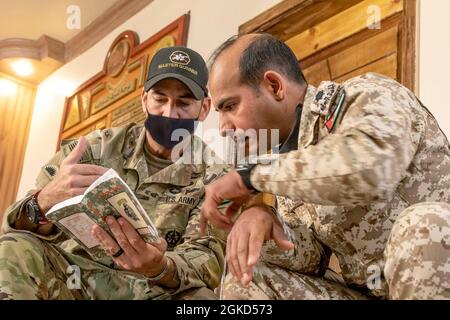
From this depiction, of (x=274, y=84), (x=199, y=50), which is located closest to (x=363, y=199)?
(x=274, y=84)

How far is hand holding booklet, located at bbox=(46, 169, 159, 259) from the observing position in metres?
1.18

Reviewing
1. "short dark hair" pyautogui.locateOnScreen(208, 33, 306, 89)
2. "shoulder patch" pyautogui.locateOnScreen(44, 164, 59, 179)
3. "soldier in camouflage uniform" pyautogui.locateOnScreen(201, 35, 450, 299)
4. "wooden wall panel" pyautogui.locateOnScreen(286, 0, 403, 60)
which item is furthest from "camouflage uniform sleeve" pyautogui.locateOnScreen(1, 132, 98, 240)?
"wooden wall panel" pyautogui.locateOnScreen(286, 0, 403, 60)

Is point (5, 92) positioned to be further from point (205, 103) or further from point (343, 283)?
point (343, 283)

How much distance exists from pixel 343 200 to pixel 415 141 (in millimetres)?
245

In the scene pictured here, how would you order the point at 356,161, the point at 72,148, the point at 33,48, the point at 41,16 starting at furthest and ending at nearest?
the point at 33,48
the point at 41,16
the point at 72,148
the point at 356,161

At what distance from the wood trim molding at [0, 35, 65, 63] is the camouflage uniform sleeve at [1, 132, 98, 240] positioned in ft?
10.5

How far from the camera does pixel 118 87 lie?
13.2ft

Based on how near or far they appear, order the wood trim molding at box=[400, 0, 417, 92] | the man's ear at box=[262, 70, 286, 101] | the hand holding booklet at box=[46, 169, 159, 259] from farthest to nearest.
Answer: the wood trim molding at box=[400, 0, 417, 92] < the man's ear at box=[262, 70, 286, 101] < the hand holding booklet at box=[46, 169, 159, 259]

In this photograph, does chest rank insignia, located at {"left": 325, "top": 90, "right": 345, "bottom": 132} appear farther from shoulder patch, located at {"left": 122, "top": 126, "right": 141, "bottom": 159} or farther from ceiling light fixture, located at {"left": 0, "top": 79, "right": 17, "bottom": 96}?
ceiling light fixture, located at {"left": 0, "top": 79, "right": 17, "bottom": 96}

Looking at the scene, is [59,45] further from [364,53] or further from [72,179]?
[72,179]

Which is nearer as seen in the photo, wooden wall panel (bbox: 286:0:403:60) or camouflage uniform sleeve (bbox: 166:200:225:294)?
camouflage uniform sleeve (bbox: 166:200:225:294)

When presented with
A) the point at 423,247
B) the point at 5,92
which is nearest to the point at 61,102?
the point at 5,92

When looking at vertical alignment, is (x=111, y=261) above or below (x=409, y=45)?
below

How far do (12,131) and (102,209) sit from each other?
4.27m
